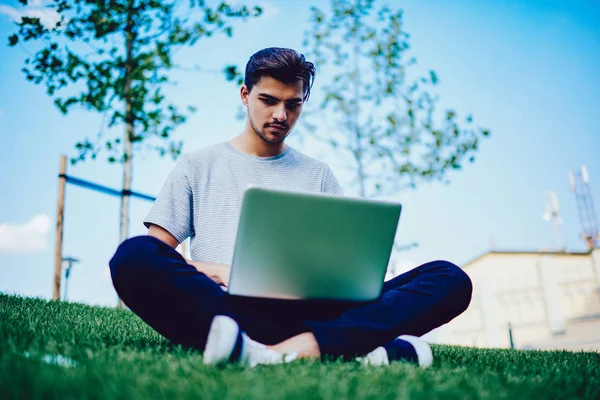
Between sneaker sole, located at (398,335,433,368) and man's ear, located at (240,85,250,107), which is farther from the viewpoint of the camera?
man's ear, located at (240,85,250,107)

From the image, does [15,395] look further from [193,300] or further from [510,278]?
[510,278]

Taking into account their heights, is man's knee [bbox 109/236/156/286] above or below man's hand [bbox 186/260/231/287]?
above

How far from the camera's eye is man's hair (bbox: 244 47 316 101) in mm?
2607

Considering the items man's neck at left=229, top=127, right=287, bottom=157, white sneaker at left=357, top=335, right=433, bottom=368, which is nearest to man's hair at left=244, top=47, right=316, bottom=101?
man's neck at left=229, top=127, right=287, bottom=157

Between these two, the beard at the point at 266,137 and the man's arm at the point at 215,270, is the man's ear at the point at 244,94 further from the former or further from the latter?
the man's arm at the point at 215,270

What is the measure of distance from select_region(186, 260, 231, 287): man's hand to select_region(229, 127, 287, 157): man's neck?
86 cm

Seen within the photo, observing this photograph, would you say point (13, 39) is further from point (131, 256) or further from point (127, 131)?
point (131, 256)

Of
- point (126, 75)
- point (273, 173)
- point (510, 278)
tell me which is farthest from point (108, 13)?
point (510, 278)

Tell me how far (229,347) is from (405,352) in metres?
0.76

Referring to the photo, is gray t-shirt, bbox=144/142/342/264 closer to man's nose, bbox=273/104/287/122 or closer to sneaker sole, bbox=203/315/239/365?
man's nose, bbox=273/104/287/122

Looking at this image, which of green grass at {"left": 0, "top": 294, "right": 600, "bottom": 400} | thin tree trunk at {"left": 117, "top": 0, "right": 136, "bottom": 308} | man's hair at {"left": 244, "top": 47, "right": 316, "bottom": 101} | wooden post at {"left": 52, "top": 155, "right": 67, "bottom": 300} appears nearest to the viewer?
green grass at {"left": 0, "top": 294, "right": 600, "bottom": 400}

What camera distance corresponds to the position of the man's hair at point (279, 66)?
2607 millimetres

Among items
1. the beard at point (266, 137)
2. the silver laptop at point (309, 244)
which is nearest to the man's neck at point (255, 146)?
the beard at point (266, 137)

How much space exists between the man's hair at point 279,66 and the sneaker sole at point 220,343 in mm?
1537
